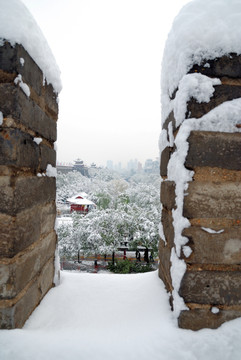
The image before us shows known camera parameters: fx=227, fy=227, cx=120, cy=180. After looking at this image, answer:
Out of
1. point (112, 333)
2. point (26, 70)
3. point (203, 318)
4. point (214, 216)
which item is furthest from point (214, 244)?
point (26, 70)

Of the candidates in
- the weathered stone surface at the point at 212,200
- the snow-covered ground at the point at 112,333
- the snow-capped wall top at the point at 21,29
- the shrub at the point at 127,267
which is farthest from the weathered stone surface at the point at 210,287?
the shrub at the point at 127,267

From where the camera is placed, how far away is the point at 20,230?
121cm

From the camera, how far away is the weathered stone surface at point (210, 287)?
1244 mm

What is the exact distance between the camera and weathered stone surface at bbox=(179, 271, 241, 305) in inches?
49.0

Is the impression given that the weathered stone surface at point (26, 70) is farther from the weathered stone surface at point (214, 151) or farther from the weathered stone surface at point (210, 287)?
the weathered stone surface at point (210, 287)

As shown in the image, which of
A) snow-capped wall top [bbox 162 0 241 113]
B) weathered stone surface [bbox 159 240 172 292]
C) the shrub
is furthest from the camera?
the shrub

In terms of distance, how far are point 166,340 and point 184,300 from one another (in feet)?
0.71

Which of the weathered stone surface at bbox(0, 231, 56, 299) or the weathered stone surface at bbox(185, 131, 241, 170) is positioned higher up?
the weathered stone surface at bbox(185, 131, 241, 170)

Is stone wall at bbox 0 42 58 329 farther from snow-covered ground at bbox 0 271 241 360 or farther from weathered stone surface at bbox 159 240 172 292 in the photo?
weathered stone surface at bbox 159 240 172 292

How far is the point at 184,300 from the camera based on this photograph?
1254 mm

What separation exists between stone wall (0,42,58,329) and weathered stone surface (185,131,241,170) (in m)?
0.91

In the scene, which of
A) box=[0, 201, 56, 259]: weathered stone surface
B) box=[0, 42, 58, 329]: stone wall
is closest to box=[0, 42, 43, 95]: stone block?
box=[0, 42, 58, 329]: stone wall

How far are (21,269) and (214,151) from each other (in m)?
1.24

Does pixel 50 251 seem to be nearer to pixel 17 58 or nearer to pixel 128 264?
pixel 17 58
